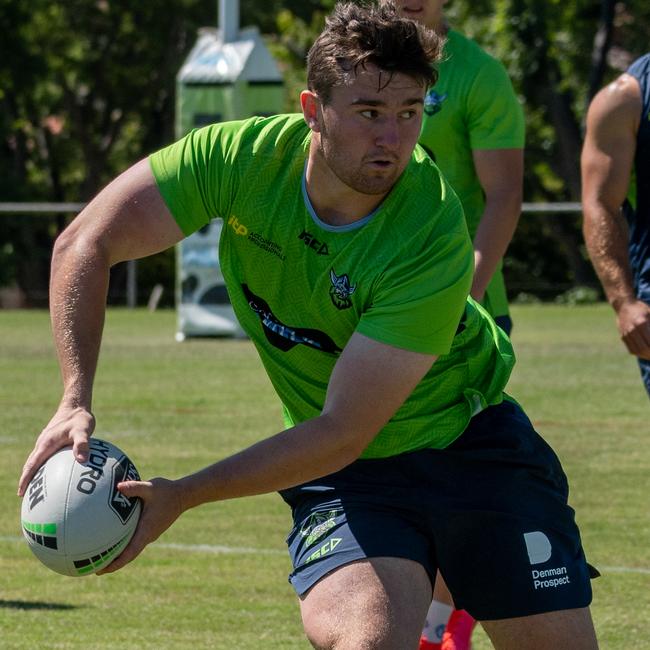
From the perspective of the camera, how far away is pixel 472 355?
455 centimetres

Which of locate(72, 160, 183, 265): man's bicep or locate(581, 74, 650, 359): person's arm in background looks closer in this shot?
locate(72, 160, 183, 265): man's bicep

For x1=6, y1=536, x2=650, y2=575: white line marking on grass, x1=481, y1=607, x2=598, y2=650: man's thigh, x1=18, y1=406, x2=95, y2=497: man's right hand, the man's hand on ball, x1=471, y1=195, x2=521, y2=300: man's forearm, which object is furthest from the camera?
x1=6, y1=536, x2=650, y2=575: white line marking on grass

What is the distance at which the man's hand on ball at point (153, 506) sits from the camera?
12.3ft

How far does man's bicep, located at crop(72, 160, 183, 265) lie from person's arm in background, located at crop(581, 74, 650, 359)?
2.08 meters

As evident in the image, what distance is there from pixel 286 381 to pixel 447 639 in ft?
5.74

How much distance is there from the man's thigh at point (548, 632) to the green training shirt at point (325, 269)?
546mm

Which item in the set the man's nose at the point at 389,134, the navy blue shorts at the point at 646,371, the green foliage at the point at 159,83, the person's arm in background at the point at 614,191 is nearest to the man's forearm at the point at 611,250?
the person's arm in background at the point at 614,191

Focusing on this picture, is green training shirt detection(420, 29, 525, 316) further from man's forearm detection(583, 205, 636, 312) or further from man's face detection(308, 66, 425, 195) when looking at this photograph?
man's face detection(308, 66, 425, 195)

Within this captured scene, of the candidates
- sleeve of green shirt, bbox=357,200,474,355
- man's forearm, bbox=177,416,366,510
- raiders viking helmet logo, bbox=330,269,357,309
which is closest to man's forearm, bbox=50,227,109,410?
man's forearm, bbox=177,416,366,510

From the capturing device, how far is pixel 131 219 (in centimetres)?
435

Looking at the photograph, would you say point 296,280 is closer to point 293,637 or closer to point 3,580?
point 293,637

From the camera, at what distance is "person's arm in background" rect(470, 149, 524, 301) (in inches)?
251

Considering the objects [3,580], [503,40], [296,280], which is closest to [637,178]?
[296,280]

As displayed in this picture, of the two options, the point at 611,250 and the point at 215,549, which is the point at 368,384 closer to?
the point at 611,250
